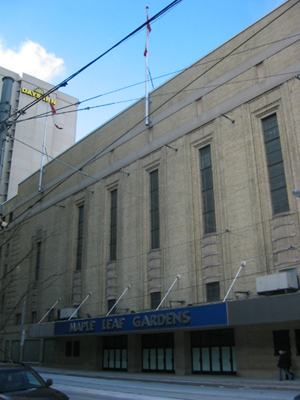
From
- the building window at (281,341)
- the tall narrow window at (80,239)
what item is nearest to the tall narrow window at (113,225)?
the tall narrow window at (80,239)

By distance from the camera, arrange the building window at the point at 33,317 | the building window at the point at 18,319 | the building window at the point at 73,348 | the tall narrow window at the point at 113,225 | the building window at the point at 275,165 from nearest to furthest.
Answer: the building window at the point at 275,165 → the tall narrow window at the point at 113,225 → the building window at the point at 73,348 → the building window at the point at 33,317 → the building window at the point at 18,319

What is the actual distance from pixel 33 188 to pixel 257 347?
33.2 meters

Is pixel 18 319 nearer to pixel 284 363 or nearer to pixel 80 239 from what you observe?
pixel 80 239

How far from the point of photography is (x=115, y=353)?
30594mm

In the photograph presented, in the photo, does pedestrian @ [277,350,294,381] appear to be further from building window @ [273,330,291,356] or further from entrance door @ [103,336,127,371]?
entrance door @ [103,336,127,371]

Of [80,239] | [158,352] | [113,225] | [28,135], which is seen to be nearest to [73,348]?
[80,239]

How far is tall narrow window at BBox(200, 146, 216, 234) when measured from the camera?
25641 mm

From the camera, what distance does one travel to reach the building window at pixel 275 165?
22.2m

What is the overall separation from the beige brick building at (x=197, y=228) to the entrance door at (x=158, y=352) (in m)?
0.09

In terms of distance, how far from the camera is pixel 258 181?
23.2 m

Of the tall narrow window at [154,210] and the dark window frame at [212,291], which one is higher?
the tall narrow window at [154,210]

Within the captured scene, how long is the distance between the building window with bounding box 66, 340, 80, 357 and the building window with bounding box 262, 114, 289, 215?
20.9 meters

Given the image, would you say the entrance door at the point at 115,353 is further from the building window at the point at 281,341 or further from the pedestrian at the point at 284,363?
the pedestrian at the point at 284,363

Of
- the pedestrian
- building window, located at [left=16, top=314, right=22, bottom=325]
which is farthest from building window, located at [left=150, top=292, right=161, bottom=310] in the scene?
building window, located at [left=16, top=314, right=22, bottom=325]
